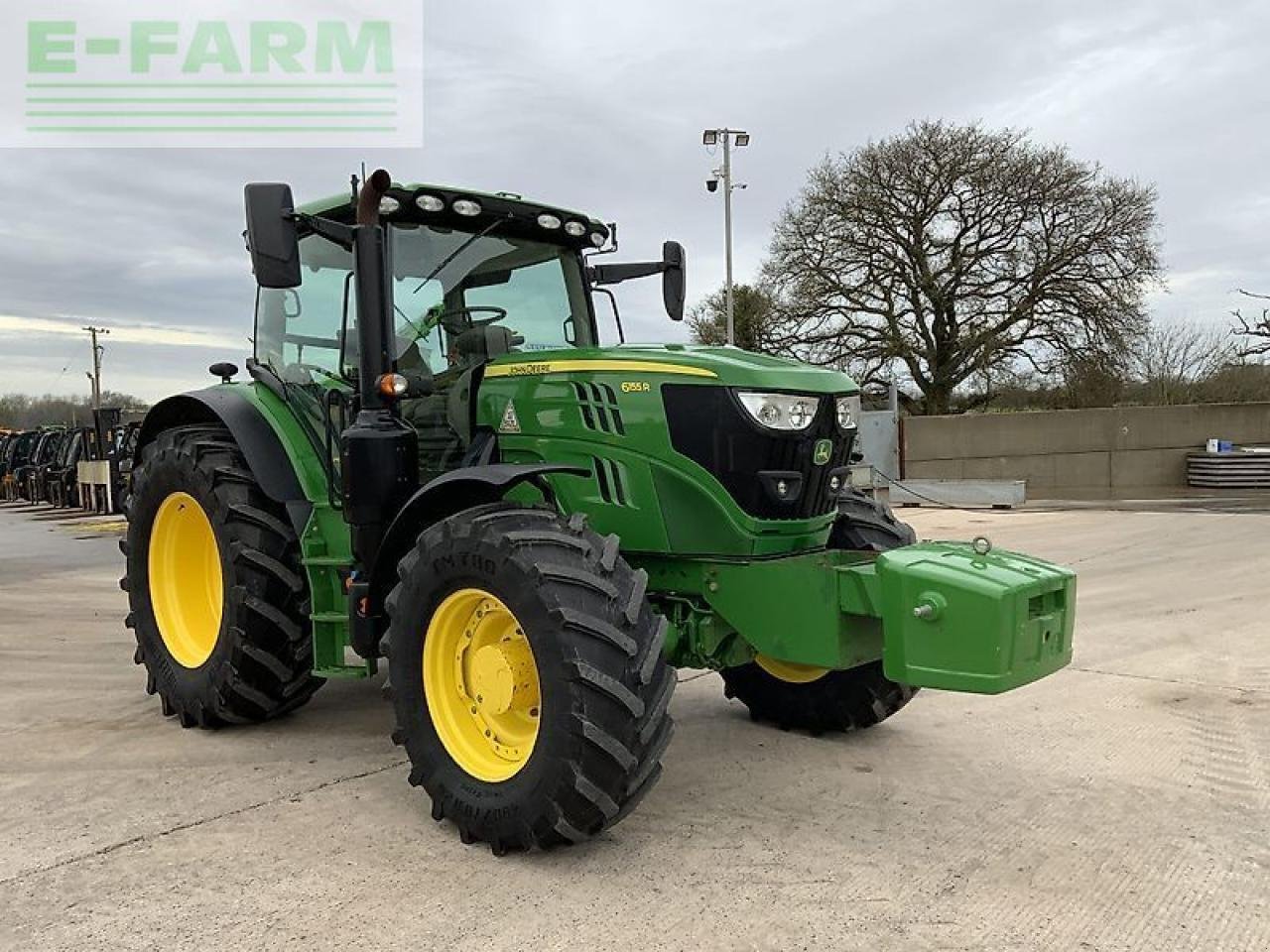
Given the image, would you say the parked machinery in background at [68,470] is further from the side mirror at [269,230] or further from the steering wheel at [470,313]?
the side mirror at [269,230]

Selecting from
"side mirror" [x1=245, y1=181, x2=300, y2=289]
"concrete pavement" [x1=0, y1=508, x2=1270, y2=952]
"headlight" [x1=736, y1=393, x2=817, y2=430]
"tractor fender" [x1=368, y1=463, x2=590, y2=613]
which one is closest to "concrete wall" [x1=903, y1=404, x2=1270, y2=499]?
"concrete pavement" [x1=0, y1=508, x2=1270, y2=952]

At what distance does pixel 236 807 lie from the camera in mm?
3895

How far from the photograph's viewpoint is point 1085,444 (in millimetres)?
22188

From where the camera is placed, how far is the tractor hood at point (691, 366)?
12.2ft

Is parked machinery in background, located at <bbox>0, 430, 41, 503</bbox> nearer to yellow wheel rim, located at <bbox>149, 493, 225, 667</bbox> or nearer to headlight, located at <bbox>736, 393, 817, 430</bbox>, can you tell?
yellow wheel rim, located at <bbox>149, 493, 225, 667</bbox>

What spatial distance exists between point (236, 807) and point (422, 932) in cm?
131

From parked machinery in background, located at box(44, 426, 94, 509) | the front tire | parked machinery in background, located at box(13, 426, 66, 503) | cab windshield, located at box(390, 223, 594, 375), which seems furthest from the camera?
parked machinery in background, located at box(13, 426, 66, 503)

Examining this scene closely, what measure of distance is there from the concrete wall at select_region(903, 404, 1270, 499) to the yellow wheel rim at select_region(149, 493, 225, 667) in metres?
17.9

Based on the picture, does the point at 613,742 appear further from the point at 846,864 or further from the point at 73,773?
the point at 73,773

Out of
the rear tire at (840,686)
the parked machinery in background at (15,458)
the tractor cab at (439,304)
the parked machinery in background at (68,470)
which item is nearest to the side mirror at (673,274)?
the tractor cab at (439,304)

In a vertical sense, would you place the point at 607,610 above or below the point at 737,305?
below

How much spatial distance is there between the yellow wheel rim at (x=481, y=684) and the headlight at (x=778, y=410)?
1.09 m

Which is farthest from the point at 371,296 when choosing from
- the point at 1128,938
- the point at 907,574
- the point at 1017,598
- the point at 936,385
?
the point at 936,385

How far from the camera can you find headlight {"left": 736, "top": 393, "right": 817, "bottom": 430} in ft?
12.2
